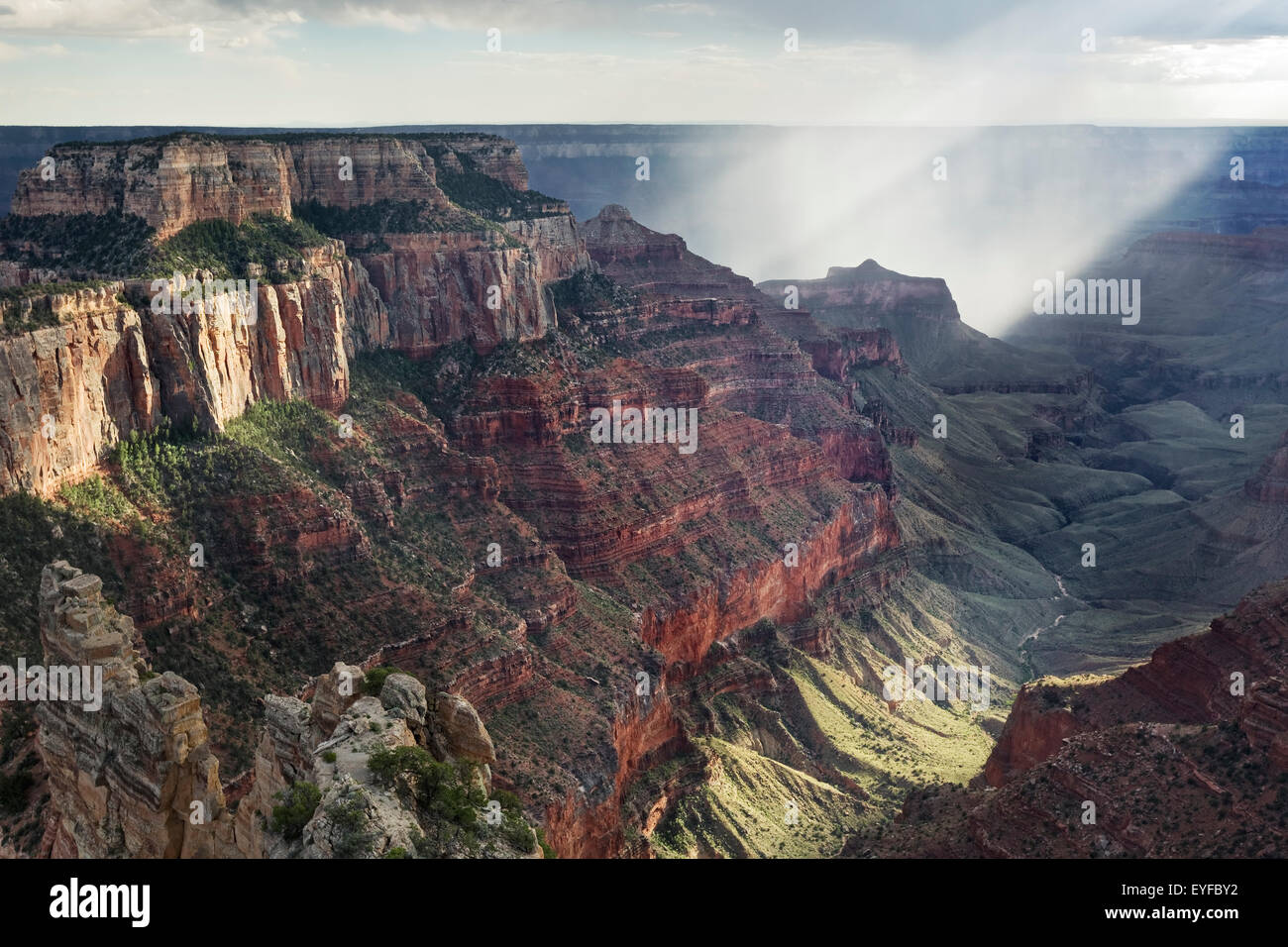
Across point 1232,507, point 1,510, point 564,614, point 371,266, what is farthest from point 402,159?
point 1232,507

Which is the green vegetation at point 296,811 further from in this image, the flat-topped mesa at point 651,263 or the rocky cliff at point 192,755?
the flat-topped mesa at point 651,263

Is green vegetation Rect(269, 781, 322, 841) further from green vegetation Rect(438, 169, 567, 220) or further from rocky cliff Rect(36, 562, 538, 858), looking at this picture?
green vegetation Rect(438, 169, 567, 220)

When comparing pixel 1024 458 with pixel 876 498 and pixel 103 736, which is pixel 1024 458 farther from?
pixel 103 736

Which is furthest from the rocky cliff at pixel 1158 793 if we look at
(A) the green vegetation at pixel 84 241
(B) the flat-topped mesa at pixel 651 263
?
(B) the flat-topped mesa at pixel 651 263

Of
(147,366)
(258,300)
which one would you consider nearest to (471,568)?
(258,300)

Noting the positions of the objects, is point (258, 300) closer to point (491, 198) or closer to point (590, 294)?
point (491, 198)

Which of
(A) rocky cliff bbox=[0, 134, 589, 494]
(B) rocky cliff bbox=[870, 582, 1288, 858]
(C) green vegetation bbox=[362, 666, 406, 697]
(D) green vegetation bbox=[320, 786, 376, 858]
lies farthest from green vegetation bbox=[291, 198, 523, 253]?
(D) green vegetation bbox=[320, 786, 376, 858]
